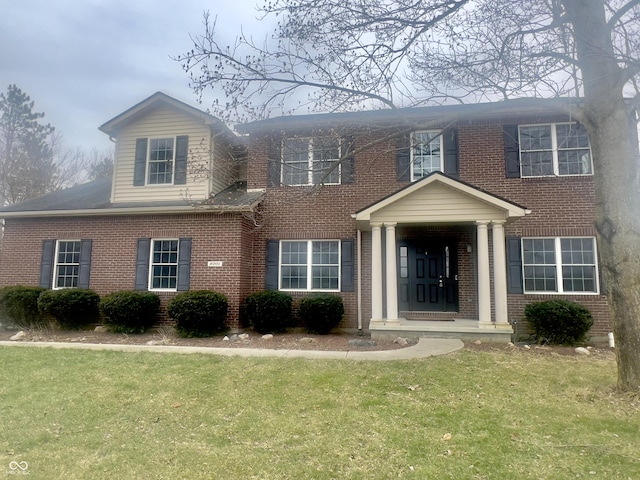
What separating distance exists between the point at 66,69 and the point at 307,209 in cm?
1449

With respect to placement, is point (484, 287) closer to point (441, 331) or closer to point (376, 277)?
point (441, 331)

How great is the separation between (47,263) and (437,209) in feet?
36.2

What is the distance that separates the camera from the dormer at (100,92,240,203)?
37.2 feet

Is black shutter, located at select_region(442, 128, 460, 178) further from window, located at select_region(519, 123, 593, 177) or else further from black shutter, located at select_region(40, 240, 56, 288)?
black shutter, located at select_region(40, 240, 56, 288)

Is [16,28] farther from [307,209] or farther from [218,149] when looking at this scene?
[307,209]

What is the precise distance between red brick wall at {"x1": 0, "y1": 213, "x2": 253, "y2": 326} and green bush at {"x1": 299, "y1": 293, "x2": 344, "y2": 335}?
1793 millimetres

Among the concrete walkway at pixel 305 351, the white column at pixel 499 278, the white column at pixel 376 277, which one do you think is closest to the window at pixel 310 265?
the white column at pixel 376 277

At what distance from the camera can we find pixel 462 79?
652 centimetres

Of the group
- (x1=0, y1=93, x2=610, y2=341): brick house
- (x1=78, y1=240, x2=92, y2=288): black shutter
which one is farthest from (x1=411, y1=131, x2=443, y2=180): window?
(x1=78, y1=240, x2=92, y2=288): black shutter

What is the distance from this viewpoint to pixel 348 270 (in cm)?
1059

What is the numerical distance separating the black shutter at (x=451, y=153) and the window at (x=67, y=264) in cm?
1064

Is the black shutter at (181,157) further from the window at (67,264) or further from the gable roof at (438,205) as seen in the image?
the gable roof at (438,205)

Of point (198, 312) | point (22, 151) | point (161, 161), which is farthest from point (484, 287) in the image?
point (22, 151)

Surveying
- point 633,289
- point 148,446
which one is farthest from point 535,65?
point 148,446
